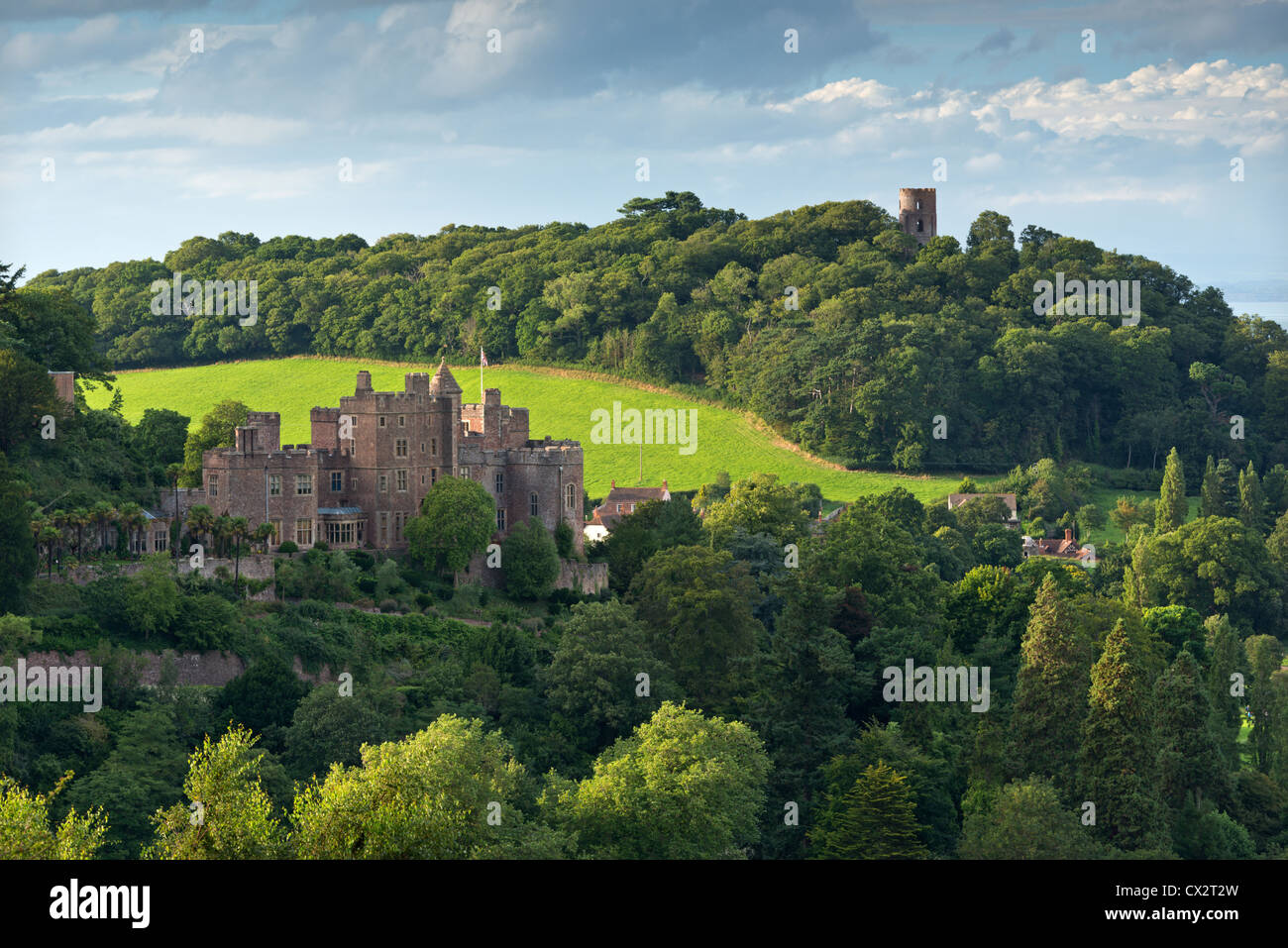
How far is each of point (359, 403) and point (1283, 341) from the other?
370 ft

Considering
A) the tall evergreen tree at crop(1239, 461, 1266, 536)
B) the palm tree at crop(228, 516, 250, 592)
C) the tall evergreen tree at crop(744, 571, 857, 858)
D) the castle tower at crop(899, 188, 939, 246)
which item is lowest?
the tall evergreen tree at crop(744, 571, 857, 858)

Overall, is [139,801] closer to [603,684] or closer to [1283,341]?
[603,684]

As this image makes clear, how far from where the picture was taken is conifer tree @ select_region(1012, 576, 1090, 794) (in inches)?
2653

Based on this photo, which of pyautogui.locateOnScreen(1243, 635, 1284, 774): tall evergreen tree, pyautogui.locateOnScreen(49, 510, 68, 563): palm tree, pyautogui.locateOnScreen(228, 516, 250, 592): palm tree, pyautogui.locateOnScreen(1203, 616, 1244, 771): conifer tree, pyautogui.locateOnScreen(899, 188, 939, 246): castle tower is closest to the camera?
pyautogui.locateOnScreen(49, 510, 68, 563): palm tree

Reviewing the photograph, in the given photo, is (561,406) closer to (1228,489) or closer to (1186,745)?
(1228,489)

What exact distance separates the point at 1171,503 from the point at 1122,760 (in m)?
65.7

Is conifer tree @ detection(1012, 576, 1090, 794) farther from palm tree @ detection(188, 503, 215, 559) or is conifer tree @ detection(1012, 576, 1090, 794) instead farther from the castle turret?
palm tree @ detection(188, 503, 215, 559)

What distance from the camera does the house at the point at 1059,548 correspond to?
118m

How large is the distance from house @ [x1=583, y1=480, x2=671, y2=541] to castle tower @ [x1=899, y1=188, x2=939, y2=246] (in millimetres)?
60895

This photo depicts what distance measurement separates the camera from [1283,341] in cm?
16650

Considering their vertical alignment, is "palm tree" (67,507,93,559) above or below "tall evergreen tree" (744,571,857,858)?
above

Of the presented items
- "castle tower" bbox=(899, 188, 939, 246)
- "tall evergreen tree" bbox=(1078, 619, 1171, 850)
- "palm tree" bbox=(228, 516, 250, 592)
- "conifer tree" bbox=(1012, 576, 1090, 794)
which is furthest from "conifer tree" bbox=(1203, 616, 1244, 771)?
"castle tower" bbox=(899, 188, 939, 246)

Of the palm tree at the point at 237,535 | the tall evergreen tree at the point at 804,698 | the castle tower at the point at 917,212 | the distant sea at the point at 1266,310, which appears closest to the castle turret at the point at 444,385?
the palm tree at the point at 237,535
